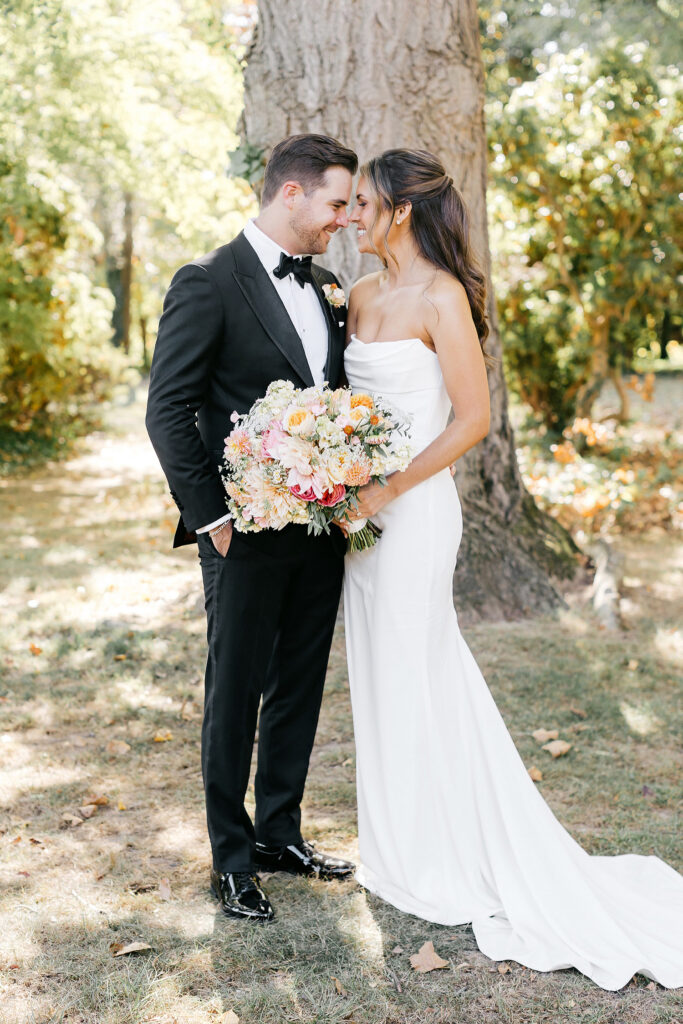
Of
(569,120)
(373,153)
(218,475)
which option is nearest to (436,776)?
(218,475)

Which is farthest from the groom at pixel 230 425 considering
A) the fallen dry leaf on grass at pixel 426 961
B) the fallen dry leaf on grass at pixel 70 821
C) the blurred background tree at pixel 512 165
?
the blurred background tree at pixel 512 165

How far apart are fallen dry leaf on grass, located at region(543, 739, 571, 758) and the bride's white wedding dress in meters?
1.03

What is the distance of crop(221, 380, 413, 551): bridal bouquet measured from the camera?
8.96 ft

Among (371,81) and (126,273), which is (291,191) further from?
(126,273)

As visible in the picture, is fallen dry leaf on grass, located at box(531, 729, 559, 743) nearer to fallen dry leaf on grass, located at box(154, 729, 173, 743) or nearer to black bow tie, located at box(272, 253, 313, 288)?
fallen dry leaf on grass, located at box(154, 729, 173, 743)

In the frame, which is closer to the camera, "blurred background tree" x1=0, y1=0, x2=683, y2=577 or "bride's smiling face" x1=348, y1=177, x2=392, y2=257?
"bride's smiling face" x1=348, y1=177, x2=392, y2=257

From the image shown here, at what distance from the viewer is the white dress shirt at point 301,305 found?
10.2 ft

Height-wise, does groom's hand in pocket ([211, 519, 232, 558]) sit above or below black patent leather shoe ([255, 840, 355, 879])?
above

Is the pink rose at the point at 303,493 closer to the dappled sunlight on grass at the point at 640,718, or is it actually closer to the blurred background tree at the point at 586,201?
the dappled sunlight on grass at the point at 640,718

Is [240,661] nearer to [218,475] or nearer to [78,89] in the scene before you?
[218,475]

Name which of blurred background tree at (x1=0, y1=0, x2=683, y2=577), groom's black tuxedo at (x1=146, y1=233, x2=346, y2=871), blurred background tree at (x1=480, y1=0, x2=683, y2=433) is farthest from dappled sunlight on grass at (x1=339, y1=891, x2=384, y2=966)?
blurred background tree at (x1=480, y1=0, x2=683, y2=433)

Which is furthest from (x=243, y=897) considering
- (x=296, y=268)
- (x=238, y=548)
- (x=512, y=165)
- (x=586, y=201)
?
(x=586, y=201)

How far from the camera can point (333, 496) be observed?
282 cm

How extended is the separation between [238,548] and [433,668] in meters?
0.79
